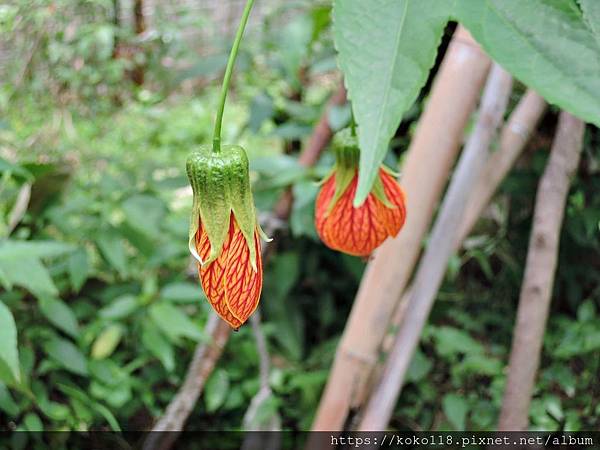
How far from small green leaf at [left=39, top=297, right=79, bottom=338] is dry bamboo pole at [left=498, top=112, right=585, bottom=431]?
62 centimetres

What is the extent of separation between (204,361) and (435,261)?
396mm

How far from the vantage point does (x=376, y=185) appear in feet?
1.79

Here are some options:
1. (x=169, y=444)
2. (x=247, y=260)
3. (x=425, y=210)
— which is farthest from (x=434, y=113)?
(x=169, y=444)

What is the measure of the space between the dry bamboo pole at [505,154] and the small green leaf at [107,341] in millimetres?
453

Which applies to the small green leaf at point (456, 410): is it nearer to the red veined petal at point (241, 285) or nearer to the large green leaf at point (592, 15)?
the red veined petal at point (241, 285)

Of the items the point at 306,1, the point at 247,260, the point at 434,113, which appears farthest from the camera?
the point at 306,1

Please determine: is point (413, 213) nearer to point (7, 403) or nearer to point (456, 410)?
point (456, 410)

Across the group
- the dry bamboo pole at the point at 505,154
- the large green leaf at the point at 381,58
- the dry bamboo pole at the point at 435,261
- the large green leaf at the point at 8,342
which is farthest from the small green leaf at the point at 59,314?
the large green leaf at the point at 381,58

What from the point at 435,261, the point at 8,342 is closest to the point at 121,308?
the point at 8,342

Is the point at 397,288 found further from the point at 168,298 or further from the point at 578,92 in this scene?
the point at 578,92

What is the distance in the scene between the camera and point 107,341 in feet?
3.79

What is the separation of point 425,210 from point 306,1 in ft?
2.18

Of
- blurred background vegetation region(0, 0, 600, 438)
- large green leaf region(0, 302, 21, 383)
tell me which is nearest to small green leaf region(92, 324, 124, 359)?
blurred background vegetation region(0, 0, 600, 438)

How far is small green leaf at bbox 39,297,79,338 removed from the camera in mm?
1094
